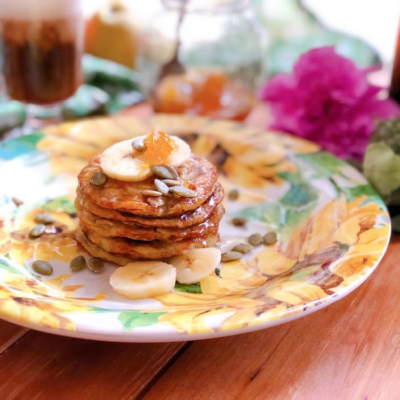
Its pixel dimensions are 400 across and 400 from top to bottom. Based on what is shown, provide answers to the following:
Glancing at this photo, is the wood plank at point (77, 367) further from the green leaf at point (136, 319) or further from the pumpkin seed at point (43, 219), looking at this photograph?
the pumpkin seed at point (43, 219)

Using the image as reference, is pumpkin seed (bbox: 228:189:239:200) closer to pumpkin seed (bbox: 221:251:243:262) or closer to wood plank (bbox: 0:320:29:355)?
pumpkin seed (bbox: 221:251:243:262)

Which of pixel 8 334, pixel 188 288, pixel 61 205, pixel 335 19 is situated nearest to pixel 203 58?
pixel 335 19

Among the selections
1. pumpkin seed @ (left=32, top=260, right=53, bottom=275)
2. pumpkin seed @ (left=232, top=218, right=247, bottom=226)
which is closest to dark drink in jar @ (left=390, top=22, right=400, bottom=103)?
pumpkin seed @ (left=232, top=218, right=247, bottom=226)

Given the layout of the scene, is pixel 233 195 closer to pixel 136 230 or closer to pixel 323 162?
pixel 323 162

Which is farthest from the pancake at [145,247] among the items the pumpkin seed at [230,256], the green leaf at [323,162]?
the green leaf at [323,162]

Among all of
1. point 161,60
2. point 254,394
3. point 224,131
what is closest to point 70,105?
point 161,60

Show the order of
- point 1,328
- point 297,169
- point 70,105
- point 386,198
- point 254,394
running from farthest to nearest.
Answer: point 70,105
point 297,169
point 386,198
point 1,328
point 254,394

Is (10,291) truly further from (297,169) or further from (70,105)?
(70,105)

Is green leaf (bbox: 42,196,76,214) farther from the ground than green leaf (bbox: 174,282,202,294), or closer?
closer
